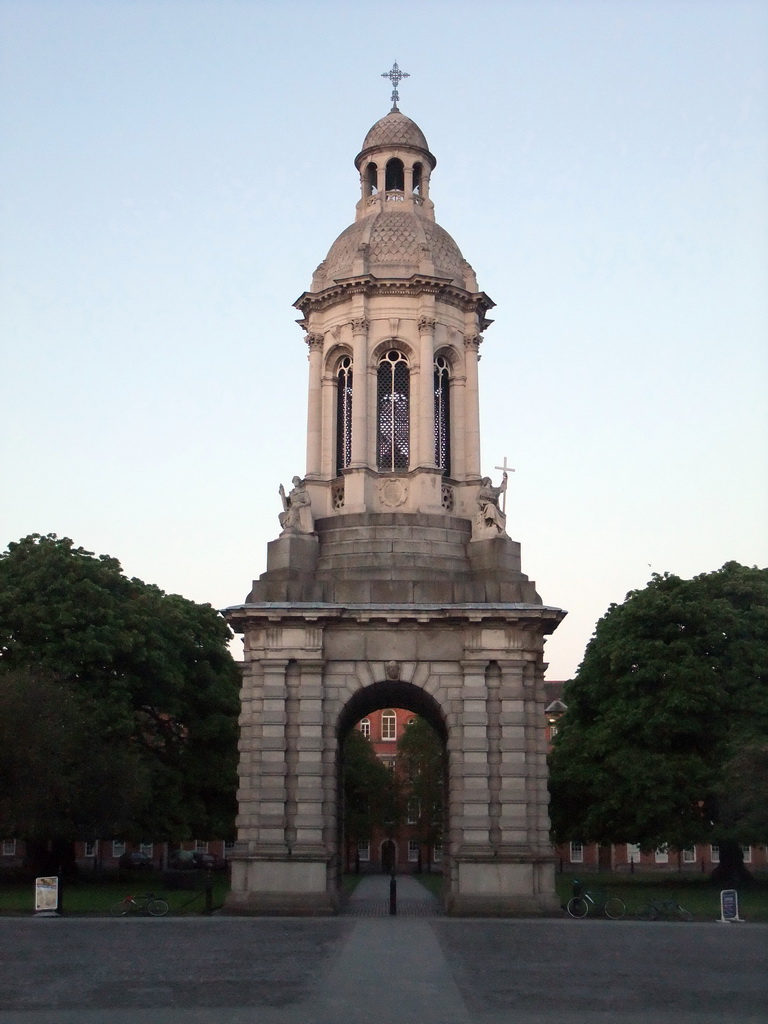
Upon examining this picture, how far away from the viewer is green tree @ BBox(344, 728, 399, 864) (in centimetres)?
7550

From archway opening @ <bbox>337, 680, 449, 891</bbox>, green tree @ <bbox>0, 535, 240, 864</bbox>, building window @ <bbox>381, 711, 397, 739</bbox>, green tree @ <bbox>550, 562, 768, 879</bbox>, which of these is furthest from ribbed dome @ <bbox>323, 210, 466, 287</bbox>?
building window @ <bbox>381, 711, 397, 739</bbox>

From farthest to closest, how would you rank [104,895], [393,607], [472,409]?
[104,895] < [472,409] < [393,607]

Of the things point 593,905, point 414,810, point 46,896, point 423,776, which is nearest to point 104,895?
point 46,896

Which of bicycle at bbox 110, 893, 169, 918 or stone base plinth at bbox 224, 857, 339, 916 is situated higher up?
stone base plinth at bbox 224, 857, 339, 916

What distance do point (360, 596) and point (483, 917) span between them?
9191 mm

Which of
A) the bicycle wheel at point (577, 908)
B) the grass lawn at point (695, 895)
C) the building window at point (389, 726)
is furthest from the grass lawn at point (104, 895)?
the building window at point (389, 726)

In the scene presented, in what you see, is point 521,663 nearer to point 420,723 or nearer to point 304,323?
point 304,323

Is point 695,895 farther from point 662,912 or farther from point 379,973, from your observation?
point 379,973

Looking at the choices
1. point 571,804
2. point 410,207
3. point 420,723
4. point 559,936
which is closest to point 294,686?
point 559,936

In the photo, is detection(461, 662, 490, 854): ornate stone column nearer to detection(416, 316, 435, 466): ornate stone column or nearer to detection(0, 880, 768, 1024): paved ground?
detection(0, 880, 768, 1024): paved ground

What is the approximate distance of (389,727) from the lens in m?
89.7

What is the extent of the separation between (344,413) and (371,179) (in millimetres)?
8634

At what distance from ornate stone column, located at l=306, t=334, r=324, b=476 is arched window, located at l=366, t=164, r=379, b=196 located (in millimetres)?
6006

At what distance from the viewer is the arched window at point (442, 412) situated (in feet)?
122
